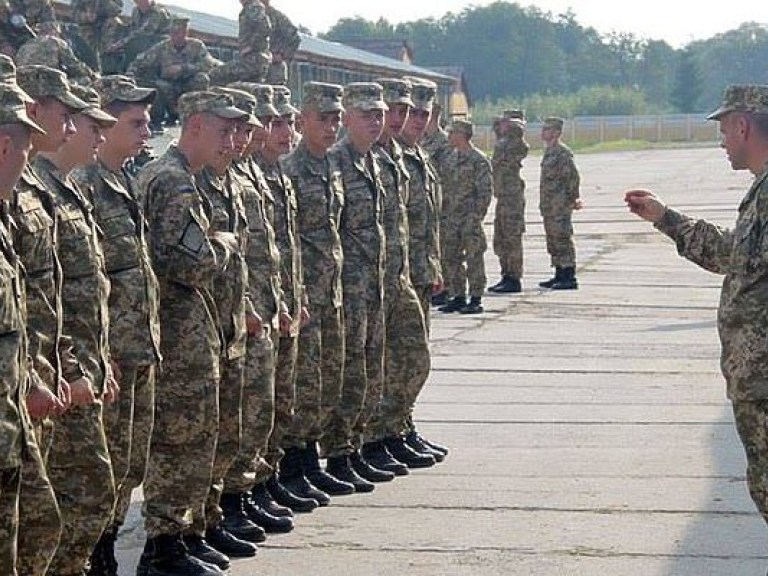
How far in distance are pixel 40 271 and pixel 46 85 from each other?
737 mm

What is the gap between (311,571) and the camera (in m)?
7.88

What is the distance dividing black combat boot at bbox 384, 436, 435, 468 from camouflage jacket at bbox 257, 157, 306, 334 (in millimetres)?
1742

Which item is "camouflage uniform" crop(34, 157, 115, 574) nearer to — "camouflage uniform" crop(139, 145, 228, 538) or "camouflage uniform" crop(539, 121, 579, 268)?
"camouflage uniform" crop(139, 145, 228, 538)

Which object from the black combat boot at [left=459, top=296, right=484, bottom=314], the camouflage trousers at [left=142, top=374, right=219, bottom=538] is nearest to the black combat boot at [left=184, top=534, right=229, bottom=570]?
the camouflage trousers at [left=142, top=374, right=219, bottom=538]

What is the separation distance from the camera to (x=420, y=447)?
1062 centimetres

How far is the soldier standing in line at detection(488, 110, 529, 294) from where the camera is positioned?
20719 millimetres

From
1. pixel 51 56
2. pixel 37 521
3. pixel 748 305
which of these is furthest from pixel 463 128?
pixel 37 521

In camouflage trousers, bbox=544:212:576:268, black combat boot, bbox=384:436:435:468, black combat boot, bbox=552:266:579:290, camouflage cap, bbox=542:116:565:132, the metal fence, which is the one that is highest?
camouflage cap, bbox=542:116:565:132

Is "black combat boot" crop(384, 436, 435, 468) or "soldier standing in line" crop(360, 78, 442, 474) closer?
"soldier standing in line" crop(360, 78, 442, 474)

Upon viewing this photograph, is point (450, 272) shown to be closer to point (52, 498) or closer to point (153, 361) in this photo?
point (153, 361)

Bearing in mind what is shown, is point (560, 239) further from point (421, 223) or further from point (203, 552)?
point (203, 552)

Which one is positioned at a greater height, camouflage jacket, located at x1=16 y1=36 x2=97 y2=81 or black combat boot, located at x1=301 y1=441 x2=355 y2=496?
camouflage jacket, located at x1=16 y1=36 x2=97 y2=81

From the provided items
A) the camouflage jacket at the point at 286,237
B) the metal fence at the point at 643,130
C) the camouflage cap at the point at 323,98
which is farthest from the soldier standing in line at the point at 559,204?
the metal fence at the point at 643,130

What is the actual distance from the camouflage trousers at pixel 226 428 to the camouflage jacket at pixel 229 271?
0.10 metres
